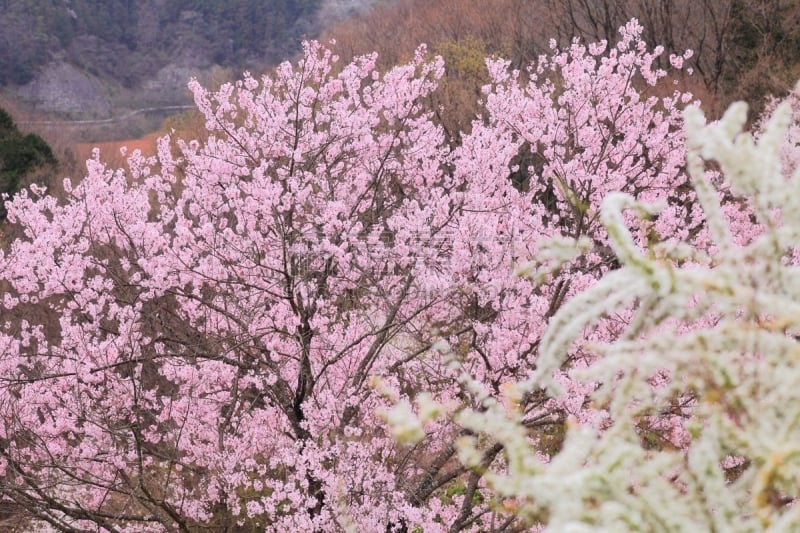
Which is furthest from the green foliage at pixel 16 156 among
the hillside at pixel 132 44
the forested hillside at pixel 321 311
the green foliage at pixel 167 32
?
the green foliage at pixel 167 32

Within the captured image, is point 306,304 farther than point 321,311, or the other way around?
point 321,311

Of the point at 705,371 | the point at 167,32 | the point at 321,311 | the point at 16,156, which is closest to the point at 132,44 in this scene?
the point at 167,32

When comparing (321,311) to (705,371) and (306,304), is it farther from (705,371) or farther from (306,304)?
(705,371)

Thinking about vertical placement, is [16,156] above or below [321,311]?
above

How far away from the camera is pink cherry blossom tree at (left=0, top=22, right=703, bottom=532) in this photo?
21.6 ft

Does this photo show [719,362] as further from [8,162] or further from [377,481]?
[8,162]

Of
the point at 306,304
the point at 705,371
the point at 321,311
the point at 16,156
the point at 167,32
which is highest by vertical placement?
the point at 167,32

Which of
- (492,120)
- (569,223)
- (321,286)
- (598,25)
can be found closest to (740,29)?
(598,25)

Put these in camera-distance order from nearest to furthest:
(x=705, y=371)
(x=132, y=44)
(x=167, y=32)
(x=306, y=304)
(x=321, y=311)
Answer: (x=705, y=371), (x=306, y=304), (x=321, y=311), (x=132, y=44), (x=167, y=32)

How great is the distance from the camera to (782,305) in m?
1.36

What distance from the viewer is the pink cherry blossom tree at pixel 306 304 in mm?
6598

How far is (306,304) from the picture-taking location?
711cm

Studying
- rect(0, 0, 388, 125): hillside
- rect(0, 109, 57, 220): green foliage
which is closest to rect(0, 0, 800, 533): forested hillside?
rect(0, 109, 57, 220): green foliage

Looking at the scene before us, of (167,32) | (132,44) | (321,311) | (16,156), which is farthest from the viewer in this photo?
(167,32)
